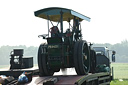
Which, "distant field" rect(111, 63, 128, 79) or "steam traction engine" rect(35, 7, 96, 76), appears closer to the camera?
"steam traction engine" rect(35, 7, 96, 76)

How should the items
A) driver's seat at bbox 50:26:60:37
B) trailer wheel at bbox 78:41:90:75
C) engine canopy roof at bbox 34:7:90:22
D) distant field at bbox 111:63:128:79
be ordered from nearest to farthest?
trailer wheel at bbox 78:41:90:75 < engine canopy roof at bbox 34:7:90:22 < driver's seat at bbox 50:26:60:37 < distant field at bbox 111:63:128:79

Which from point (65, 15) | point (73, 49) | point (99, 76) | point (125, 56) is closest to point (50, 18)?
point (65, 15)

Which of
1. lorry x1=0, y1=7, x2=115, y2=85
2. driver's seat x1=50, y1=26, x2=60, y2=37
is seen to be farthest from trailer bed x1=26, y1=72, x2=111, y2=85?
driver's seat x1=50, y1=26, x2=60, y2=37

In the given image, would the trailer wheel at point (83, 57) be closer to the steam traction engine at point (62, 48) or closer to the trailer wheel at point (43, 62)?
the steam traction engine at point (62, 48)

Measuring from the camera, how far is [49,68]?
956 cm

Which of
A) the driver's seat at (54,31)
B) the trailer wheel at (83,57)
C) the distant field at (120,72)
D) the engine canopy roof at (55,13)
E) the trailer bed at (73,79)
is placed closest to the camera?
the trailer bed at (73,79)

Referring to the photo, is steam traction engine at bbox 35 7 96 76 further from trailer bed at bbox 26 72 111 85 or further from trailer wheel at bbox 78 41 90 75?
trailer bed at bbox 26 72 111 85

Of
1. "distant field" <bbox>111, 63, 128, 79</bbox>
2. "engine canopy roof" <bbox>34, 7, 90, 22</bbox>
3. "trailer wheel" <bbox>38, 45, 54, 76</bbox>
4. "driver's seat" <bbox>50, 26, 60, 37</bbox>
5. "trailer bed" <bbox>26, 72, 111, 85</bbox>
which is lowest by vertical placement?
"distant field" <bbox>111, 63, 128, 79</bbox>

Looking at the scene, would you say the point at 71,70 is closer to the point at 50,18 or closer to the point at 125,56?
the point at 50,18

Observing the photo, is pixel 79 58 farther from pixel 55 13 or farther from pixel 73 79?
pixel 55 13

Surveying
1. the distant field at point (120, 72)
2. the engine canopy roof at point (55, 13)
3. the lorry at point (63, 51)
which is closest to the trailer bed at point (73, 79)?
the lorry at point (63, 51)

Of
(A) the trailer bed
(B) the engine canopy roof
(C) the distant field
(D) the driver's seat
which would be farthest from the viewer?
(C) the distant field

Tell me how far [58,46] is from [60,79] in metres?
1.26

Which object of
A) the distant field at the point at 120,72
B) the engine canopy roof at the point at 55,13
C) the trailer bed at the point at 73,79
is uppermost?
the engine canopy roof at the point at 55,13
